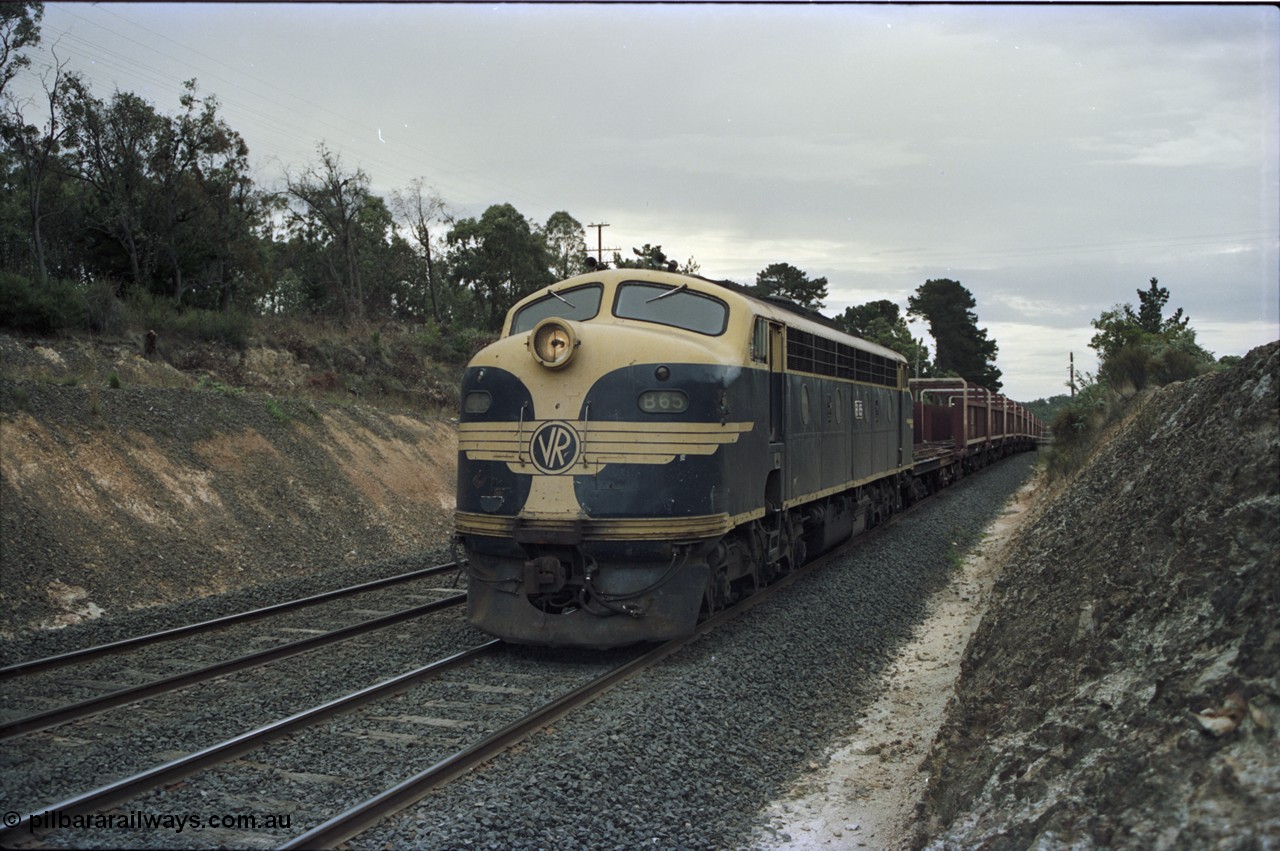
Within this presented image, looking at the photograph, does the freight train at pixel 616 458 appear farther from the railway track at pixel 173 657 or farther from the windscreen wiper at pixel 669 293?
the railway track at pixel 173 657

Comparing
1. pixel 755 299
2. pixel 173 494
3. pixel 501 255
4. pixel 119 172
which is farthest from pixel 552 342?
pixel 501 255

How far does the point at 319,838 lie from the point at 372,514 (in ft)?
42.7

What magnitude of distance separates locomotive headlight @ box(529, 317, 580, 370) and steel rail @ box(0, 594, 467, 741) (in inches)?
143

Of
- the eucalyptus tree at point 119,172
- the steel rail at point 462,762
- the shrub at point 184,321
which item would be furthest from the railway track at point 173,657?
the eucalyptus tree at point 119,172

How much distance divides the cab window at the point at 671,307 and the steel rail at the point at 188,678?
4.27 metres

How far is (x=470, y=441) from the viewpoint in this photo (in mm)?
9375

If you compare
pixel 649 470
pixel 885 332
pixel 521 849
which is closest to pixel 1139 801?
pixel 521 849

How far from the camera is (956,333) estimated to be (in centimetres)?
6425

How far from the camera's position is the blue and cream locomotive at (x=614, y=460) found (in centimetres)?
864

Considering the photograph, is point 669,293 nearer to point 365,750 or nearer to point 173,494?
point 365,750

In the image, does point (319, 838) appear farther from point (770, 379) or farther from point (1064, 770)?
point (770, 379)

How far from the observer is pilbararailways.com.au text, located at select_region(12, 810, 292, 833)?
5176 millimetres

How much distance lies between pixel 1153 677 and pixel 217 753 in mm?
5601

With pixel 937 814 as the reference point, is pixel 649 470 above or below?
above
